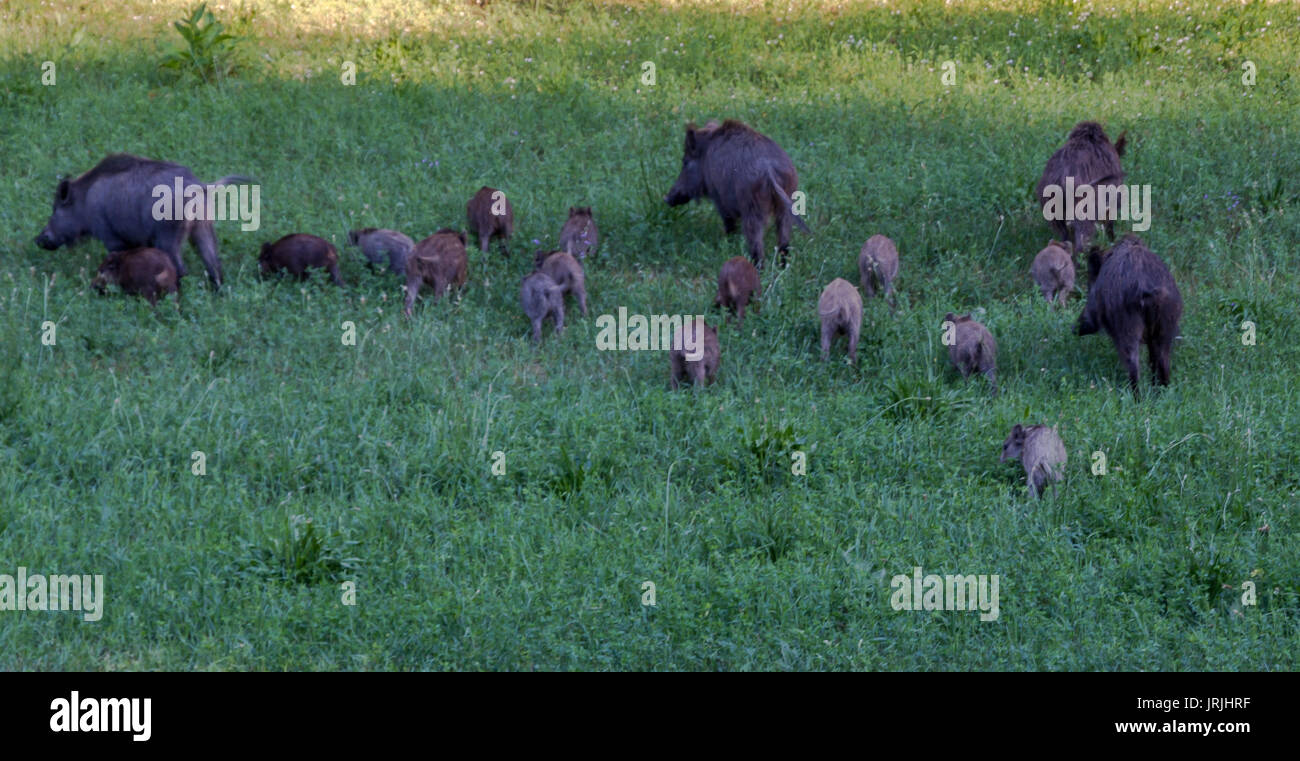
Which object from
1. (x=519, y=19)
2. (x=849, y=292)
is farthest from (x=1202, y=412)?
(x=519, y=19)

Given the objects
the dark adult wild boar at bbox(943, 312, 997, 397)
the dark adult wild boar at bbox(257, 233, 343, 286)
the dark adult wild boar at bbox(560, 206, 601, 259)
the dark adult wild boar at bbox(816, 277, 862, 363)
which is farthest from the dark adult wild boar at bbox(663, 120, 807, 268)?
the dark adult wild boar at bbox(257, 233, 343, 286)

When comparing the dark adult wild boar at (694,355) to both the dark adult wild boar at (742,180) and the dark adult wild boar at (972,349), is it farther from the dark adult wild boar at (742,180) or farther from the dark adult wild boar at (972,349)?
the dark adult wild boar at (742,180)

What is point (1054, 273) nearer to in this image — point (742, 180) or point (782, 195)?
point (782, 195)

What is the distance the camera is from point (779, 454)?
7.59m

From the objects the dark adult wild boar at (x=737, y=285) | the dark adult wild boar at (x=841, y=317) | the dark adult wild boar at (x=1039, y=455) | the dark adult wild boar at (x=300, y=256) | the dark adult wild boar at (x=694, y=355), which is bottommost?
the dark adult wild boar at (x=1039, y=455)

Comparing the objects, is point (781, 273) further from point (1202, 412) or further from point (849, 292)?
point (1202, 412)

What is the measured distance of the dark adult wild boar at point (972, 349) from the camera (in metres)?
8.87

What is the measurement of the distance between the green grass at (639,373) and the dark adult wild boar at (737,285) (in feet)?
0.91

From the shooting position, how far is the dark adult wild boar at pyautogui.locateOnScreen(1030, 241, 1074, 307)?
10.2 meters

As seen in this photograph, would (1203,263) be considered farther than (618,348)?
Yes

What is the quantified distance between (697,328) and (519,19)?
8163 millimetres

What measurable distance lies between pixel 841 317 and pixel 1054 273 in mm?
2002

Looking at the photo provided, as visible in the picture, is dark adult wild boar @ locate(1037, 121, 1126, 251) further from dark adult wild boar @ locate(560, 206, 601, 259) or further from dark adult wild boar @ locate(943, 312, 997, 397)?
dark adult wild boar @ locate(560, 206, 601, 259)

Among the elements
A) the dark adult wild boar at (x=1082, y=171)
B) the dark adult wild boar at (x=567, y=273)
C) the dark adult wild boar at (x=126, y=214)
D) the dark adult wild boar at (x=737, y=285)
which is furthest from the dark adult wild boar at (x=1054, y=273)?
the dark adult wild boar at (x=126, y=214)
